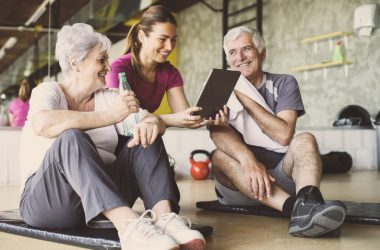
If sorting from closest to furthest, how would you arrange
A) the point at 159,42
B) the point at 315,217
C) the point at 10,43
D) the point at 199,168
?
1. the point at 315,217
2. the point at 159,42
3. the point at 199,168
4. the point at 10,43

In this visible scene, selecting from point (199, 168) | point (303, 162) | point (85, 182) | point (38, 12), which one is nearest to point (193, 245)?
point (85, 182)

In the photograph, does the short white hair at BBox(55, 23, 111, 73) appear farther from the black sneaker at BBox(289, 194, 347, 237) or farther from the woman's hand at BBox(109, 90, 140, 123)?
the black sneaker at BBox(289, 194, 347, 237)

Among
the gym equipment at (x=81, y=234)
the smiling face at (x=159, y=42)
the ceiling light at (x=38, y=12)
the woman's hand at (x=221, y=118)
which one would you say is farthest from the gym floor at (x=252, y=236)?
the ceiling light at (x=38, y=12)

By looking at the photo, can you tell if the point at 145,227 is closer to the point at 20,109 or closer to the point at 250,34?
the point at 250,34

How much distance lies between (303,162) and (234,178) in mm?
353

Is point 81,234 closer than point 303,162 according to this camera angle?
Yes

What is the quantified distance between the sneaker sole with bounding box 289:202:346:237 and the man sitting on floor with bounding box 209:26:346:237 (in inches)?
7.5

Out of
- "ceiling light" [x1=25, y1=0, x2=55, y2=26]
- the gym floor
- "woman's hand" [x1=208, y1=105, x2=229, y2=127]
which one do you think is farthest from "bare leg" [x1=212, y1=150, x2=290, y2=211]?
"ceiling light" [x1=25, y1=0, x2=55, y2=26]

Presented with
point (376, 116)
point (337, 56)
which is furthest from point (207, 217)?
point (337, 56)

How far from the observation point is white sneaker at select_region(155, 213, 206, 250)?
5.05 ft

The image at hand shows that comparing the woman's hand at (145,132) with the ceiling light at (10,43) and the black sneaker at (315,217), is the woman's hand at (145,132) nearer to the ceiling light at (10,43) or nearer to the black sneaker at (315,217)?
the black sneaker at (315,217)

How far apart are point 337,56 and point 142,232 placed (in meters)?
5.09

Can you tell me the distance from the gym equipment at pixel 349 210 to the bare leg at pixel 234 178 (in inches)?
5.4

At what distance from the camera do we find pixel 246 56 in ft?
8.00
